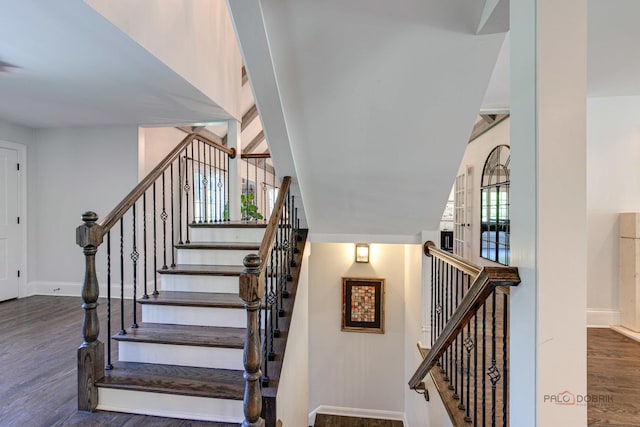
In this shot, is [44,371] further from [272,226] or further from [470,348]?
[470,348]

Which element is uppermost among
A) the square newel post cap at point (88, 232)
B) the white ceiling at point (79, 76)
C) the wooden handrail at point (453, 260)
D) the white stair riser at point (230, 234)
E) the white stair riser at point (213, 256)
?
the white ceiling at point (79, 76)

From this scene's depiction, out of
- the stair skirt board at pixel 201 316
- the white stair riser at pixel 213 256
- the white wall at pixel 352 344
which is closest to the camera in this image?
the stair skirt board at pixel 201 316

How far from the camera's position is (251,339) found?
1544mm

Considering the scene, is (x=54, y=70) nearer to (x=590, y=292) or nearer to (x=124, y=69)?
(x=124, y=69)

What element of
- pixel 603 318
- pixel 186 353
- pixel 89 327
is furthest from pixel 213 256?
pixel 603 318

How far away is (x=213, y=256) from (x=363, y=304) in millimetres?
2131

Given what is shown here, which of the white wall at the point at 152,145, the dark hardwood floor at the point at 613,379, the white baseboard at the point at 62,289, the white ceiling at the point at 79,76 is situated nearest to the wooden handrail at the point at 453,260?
the dark hardwood floor at the point at 613,379

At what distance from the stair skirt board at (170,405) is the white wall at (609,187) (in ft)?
11.8

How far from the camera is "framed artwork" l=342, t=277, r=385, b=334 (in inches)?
164

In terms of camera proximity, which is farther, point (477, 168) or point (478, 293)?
point (477, 168)

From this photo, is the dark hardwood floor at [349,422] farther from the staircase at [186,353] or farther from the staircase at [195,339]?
the staircase at [186,353]

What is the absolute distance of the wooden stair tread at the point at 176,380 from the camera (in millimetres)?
1834

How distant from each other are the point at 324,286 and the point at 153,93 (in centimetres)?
→ 298

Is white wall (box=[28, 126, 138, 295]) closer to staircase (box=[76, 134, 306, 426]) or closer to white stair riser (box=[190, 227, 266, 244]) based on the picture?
white stair riser (box=[190, 227, 266, 244])
